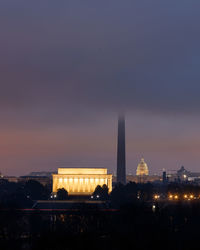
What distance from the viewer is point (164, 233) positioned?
118 m

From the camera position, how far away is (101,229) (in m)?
138

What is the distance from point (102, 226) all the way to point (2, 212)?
20219 millimetres

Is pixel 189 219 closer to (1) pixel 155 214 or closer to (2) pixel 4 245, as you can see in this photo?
(1) pixel 155 214

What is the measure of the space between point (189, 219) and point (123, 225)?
14.8 meters

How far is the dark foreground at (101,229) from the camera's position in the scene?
104688 millimetres

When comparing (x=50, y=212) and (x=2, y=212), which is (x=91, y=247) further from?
(x=50, y=212)

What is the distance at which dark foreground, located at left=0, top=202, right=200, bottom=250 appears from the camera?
343 ft

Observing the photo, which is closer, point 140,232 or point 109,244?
point 109,244

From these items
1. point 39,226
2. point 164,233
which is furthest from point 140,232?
point 39,226

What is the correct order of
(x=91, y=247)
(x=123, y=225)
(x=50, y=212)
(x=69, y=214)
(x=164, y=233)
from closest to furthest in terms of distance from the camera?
(x=91, y=247) → (x=164, y=233) → (x=123, y=225) → (x=69, y=214) → (x=50, y=212)

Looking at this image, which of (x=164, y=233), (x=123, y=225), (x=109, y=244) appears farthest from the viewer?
(x=123, y=225)

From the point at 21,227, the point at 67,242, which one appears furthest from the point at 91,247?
the point at 21,227

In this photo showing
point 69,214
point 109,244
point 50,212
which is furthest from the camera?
point 50,212

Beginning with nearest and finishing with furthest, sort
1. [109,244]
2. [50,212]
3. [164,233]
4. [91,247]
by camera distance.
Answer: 1. [91,247]
2. [109,244]
3. [164,233]
4. [50,212]
